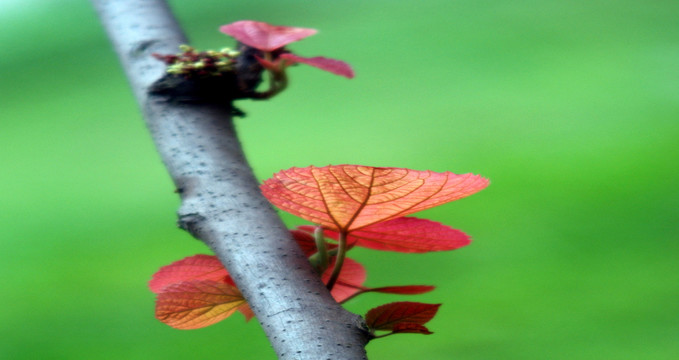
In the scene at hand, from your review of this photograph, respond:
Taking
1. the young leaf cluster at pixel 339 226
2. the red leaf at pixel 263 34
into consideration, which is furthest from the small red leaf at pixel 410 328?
the red leaf at pixel 263 34

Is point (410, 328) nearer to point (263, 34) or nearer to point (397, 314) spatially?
point (397, 314)

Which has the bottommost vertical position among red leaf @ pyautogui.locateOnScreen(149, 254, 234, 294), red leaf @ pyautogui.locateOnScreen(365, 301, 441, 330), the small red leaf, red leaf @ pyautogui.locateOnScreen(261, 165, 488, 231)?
the small red leaf

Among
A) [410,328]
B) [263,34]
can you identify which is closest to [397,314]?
[410,328]

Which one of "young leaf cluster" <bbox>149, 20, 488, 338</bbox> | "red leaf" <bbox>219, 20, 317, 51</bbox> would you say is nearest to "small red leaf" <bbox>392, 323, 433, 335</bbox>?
"young leaf cluster" <bbox>149, 20, 488, 338</bbox>

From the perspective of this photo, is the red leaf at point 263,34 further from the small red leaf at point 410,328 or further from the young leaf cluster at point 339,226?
the small red leaf at point 410,328

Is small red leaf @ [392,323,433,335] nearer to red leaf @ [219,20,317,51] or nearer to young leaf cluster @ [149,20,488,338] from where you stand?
young leaf cluster @ [149,20,488,338]

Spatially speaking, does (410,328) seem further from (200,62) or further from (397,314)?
(200,62)
